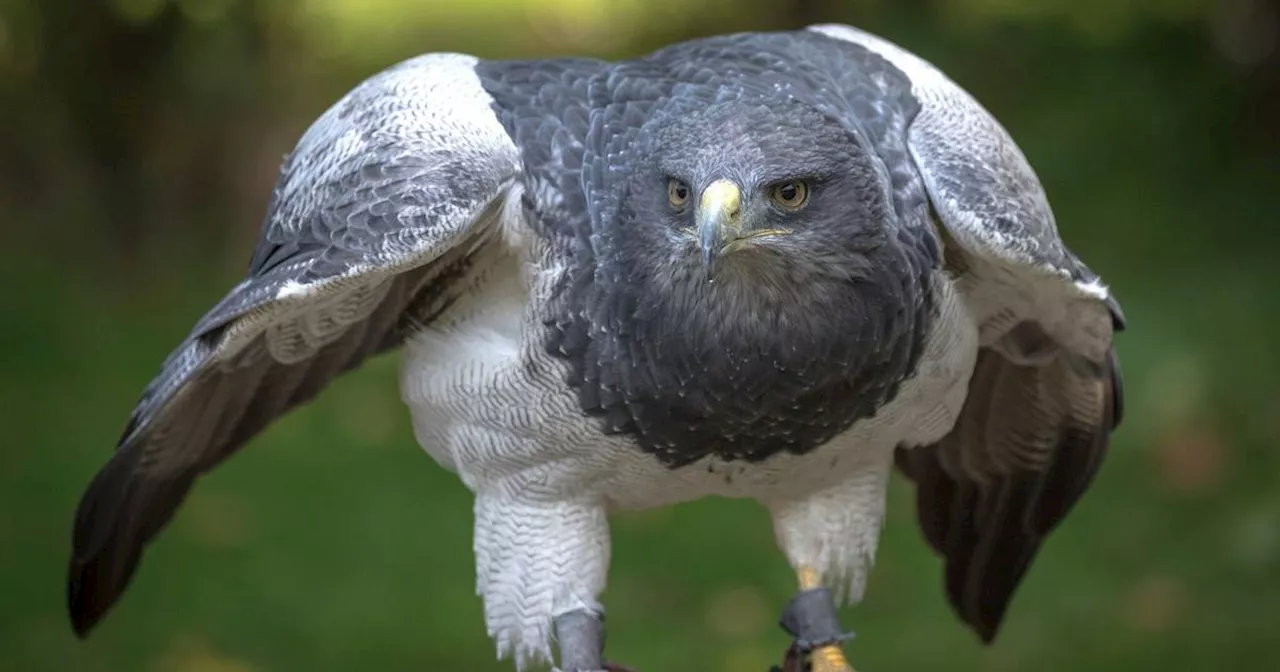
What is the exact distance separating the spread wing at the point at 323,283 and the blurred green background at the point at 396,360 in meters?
2.28

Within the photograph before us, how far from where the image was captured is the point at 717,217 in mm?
3156

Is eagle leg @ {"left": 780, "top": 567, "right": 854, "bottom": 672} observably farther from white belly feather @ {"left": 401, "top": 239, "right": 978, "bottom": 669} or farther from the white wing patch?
the white wing patch

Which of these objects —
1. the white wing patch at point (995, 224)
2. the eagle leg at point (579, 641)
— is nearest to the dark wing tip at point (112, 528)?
the eagle leg at point (579, 641)

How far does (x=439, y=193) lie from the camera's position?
3.51m

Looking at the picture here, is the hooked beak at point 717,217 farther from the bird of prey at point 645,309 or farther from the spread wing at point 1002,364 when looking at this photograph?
the spread wing at point 1002,364

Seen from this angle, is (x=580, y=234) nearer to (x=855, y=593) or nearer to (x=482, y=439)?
(x=482, y=439)

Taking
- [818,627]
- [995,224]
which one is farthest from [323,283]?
[818,627]

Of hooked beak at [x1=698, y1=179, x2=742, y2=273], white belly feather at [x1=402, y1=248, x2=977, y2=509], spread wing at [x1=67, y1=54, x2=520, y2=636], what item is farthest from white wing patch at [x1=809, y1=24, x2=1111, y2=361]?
spread wing at [x1=67, y1=54, x2=520, y2=636]

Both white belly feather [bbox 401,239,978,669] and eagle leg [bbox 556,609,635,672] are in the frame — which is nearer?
white belly feather [bbox 401,239,978,669]

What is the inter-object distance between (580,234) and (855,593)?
1.35 meters

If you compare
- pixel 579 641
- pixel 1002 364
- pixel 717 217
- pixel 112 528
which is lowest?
pixel 579 641

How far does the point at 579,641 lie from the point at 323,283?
1.18m

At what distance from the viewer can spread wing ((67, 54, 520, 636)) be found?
3.54m

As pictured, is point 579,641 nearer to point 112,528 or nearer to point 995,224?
point 112,528
